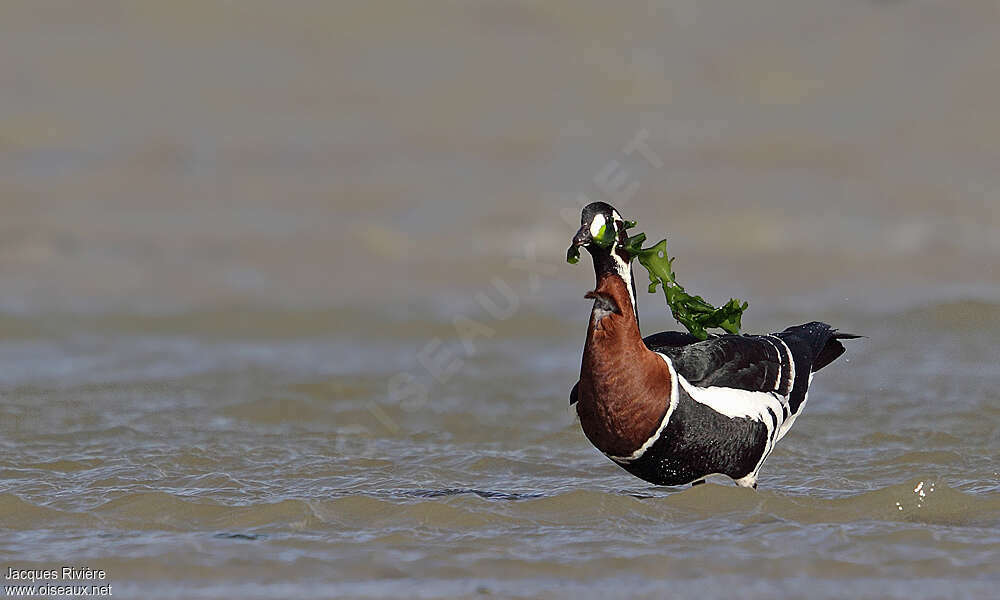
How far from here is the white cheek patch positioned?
6.73 meters

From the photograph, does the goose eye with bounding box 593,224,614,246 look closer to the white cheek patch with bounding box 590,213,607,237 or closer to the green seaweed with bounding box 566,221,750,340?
the white cheek patch with bounding box 590,213,607,237

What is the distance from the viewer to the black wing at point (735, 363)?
7.20m

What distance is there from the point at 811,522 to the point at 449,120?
1117cm

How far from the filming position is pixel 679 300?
7.48 meters

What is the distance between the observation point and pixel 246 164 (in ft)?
55.7

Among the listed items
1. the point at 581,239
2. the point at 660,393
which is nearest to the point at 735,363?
the point at 660,393

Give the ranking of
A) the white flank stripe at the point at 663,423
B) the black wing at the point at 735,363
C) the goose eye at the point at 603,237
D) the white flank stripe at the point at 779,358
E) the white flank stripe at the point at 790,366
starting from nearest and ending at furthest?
the goose eye at the point at 603,237, the white flank stripe at the point at 663,423, the black wing at the point at 735,363, the white flank stripe at the point at 779,358, the white flank stripe at the point at 790,366

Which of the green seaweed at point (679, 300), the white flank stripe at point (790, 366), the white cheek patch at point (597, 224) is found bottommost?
the white flank stripe at point (790, 366)

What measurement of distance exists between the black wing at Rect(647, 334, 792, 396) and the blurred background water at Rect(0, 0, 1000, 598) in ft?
1.77

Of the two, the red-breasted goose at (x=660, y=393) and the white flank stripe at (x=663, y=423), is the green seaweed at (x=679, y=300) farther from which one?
the white flank stripe at (x=663, y=423)

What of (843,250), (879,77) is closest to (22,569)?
(843,250)

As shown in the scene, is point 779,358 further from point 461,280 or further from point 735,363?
point 461,280

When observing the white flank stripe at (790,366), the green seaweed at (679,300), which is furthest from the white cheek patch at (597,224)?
the white flank stripe at (790,366)

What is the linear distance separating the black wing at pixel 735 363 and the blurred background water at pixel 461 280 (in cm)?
54
